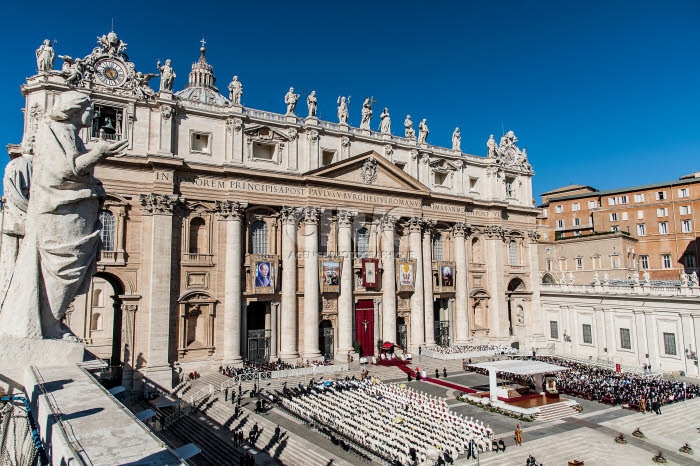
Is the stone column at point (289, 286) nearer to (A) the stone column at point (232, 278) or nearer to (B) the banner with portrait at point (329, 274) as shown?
(B) the banner with portrait at point (329, 274)

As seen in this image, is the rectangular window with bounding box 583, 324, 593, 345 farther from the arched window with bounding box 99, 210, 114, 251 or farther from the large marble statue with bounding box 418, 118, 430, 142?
the arched window with bounding box 99, 210, 114, 251

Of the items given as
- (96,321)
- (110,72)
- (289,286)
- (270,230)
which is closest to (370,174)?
(270,230)

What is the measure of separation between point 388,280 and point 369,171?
10.0 meters

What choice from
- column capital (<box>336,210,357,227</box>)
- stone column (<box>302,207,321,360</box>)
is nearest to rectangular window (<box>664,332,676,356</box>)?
column capital (<box>336,210,357,227</box>)

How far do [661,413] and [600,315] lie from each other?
63.1 ft

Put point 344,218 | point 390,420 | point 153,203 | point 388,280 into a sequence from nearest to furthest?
point 390,420
point 153,203
point 344,218
point 388,280

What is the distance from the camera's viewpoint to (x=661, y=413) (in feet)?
93.9

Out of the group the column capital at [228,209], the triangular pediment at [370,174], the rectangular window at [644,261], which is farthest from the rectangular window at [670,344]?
the column capital at [228,209]

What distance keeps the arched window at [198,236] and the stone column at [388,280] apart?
16060mm

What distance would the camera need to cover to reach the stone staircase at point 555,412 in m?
27.5

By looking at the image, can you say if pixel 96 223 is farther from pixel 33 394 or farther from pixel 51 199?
pixel 33 394

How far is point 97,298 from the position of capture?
51281 millimetres

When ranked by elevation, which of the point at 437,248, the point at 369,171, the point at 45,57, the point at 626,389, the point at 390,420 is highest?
the point at 45,57

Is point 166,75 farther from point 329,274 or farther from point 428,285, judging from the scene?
point 428,285
